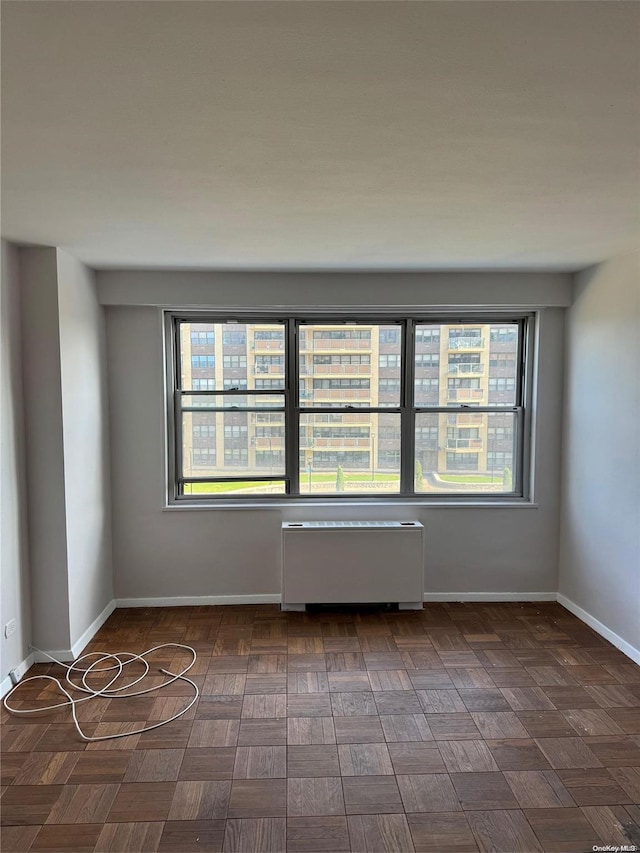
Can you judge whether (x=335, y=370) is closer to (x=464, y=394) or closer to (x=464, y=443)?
(x=464, y=394)

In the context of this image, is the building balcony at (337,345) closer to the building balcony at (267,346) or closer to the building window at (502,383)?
the building balcony at (267,346)

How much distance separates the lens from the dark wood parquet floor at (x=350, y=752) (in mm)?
1788

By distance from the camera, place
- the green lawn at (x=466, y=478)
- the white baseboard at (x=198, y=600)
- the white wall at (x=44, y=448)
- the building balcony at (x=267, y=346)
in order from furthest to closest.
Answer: the green lawn at (x=466, y=478) → the building balcony at (x=267, y=346) → the white baseboard at (x=198, y=600) → the white wall at (x=44, y=448)

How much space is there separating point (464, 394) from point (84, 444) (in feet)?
9.20

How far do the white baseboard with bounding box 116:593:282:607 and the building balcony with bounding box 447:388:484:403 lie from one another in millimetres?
2065

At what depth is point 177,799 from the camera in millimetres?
1926

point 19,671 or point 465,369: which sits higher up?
point 465,369

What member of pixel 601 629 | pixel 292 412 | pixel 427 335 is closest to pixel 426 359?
pixel 427 335

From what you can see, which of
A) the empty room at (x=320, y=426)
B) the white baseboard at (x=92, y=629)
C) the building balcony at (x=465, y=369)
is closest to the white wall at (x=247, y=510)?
the empty room at (x=320, y=426)

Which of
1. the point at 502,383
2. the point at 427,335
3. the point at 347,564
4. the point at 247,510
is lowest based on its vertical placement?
the point at 347,564

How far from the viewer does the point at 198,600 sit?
12.2 feet

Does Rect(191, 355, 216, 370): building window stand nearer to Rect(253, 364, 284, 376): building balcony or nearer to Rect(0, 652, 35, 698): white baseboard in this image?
Rect(253, 364, 284, 376): building balcony

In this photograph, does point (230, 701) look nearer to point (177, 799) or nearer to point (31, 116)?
point (177, 799)

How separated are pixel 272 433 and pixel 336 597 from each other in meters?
1.33
